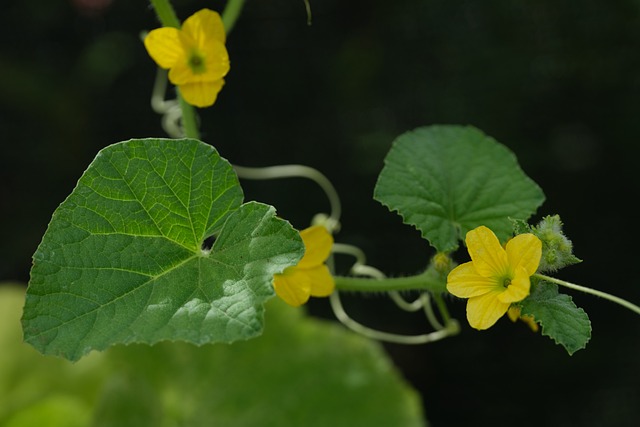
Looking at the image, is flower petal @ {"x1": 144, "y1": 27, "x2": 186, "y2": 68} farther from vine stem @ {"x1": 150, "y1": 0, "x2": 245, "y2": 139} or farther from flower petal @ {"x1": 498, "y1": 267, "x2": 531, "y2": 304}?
flower petal @ {"x1": 498, "y1": 267, "x2": 531, "y2": 304}

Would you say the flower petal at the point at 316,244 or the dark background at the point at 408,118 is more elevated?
the flower petal at the point at 316,244

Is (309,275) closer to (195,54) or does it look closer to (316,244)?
(316,244)

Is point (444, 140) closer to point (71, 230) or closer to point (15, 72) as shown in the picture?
point (71, 230)

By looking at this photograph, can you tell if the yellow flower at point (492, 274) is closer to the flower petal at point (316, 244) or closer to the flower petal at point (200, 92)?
the flower petal at point (316, 244)

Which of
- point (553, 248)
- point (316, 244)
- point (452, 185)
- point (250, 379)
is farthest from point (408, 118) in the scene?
point (553, 248)

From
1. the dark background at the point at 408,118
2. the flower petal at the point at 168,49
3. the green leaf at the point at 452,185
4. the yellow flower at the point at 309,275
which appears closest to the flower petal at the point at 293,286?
the yellow flower at the point at 309,275

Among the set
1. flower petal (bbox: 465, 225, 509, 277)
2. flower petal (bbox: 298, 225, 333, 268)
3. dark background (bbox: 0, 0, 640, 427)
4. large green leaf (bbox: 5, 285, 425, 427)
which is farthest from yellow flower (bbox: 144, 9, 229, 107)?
dark background (bbox: 0, 0, 640, 427)

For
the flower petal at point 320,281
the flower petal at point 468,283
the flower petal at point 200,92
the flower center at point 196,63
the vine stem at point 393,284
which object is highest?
the flower center at point 196,63
